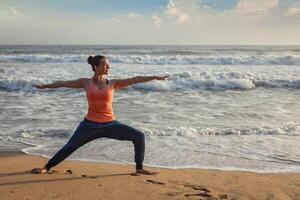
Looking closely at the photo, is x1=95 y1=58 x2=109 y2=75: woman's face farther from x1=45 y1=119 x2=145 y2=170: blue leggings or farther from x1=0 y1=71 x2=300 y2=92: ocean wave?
x1=0 y1=71 x2=300 y2=92: ocean wave

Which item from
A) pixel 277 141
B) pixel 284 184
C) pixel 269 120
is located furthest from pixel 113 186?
pixel 269 120

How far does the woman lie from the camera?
5.07 m

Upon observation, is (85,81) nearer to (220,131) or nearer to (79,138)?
(79,138)

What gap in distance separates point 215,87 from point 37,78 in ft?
25.6

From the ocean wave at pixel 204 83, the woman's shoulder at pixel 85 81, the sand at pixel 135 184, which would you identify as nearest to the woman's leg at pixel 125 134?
the sand at pixel 135 184

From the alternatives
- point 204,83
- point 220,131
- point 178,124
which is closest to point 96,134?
point 220,131

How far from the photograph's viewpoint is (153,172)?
17.8ft

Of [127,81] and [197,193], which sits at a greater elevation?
[127,81]

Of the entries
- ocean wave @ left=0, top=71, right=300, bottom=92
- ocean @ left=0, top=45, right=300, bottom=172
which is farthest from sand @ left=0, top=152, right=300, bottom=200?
ocean wave @ left=0, top=71, right=300, bottom=92

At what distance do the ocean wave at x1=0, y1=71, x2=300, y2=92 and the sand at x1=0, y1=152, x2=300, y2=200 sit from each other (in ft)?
35.4

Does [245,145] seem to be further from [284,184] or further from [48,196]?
[48,196]

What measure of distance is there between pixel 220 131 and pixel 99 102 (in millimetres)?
3628

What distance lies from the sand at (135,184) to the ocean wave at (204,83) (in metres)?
10.8

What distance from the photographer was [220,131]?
8.17 meters
